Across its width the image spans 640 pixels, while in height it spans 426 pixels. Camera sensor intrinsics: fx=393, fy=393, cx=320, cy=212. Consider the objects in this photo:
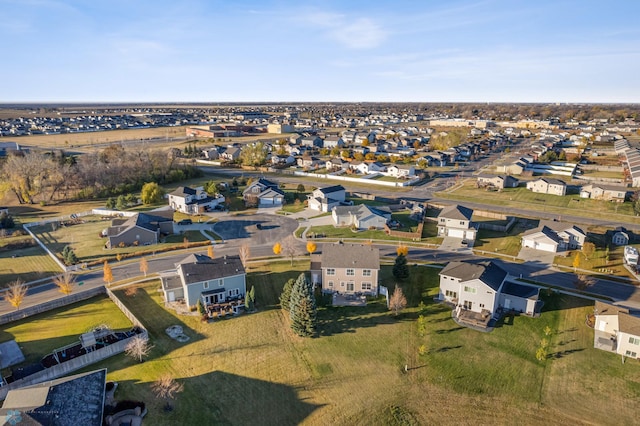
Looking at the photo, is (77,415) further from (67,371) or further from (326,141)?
(326,141)

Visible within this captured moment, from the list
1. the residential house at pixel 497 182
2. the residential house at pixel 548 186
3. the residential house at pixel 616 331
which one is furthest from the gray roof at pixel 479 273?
the residential house at pixel 548 186

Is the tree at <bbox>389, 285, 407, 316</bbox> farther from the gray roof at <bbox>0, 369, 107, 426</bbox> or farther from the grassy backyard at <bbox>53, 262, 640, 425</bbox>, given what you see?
the gray roof at <bbox>0, 369, 107, 426</bbox>

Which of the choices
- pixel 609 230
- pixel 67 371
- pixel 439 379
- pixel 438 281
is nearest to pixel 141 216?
pixel 67 371

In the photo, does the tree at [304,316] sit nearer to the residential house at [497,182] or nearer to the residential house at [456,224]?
the residential house at [456,224]

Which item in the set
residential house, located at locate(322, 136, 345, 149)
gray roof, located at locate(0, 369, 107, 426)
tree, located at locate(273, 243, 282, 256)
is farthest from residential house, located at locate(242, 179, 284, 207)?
residential house, located at locate(322, 136, 345, 149)

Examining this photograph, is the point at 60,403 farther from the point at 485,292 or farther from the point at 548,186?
the point at 548,186

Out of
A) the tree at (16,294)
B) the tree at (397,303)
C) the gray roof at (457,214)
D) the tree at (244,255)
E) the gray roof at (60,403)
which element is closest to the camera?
the gray roof at (60,403)
